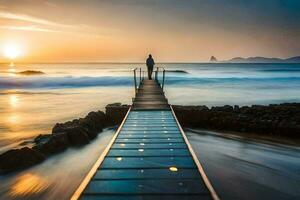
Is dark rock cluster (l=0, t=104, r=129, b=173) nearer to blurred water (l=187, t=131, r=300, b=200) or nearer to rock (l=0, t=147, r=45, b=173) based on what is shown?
rock (l=0, t=147, r=45, b=173)

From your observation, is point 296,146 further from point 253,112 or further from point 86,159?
point 86,159

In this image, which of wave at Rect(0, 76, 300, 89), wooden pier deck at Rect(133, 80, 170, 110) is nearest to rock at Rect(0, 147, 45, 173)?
wooden pier deck at Rect(133, 80, 170, 110)

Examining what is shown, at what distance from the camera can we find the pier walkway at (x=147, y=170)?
15.5 ft

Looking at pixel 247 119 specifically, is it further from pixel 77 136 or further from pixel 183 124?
pixel 77 136

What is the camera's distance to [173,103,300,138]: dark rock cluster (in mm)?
15016

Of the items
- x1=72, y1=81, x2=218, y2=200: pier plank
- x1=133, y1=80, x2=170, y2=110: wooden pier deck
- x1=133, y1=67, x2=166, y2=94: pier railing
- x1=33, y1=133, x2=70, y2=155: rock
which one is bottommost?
x1=33, y1=133, x2=70, y2=155: rock

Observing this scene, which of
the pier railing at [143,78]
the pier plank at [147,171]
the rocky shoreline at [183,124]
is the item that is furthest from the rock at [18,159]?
the pier railing at [143,78]

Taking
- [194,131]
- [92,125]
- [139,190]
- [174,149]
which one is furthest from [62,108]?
[139,190]

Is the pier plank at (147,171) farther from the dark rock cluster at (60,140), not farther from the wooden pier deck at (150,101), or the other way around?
the wooden pier deck at (150,101)

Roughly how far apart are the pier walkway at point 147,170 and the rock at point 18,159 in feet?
11.1

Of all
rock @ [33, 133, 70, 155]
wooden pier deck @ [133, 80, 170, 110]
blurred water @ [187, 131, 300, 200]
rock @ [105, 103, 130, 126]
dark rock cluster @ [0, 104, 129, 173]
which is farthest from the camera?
rock @ [105, 103, 130, 126]

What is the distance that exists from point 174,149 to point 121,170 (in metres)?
1.71

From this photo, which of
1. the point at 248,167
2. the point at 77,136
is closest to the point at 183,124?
the point at 77,136

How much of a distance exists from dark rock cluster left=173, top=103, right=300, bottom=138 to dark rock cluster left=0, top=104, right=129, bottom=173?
3645 millimetres
